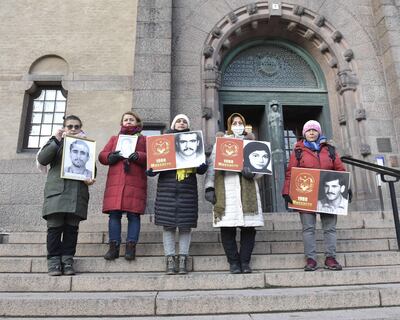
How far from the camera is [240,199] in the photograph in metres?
4.28

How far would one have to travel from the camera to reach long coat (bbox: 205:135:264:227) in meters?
4.12

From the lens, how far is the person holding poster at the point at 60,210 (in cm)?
404

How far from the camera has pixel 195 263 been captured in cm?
438

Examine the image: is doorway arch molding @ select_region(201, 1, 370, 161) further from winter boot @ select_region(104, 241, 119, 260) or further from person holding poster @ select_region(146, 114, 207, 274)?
winter boot @ select_region(104, 241, 119, 260)

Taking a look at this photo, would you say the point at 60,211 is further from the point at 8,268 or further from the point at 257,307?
the point at 257,307

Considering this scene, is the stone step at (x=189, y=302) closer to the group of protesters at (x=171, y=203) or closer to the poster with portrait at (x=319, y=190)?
the group of protesters at (x=171, y=203)

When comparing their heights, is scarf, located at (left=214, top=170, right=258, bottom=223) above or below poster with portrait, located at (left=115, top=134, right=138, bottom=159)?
below

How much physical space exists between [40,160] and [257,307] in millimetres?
2956

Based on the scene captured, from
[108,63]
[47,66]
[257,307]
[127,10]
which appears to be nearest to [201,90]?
[108,63]

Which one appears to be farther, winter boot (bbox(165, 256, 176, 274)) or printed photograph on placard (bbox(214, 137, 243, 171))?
printed photograph on placard (bbox(214, 137, 243, 171))

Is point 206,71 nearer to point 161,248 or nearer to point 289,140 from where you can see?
point 289,140

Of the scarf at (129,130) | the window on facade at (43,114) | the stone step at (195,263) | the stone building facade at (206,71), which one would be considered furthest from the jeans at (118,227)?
the window on facade at (43,114)

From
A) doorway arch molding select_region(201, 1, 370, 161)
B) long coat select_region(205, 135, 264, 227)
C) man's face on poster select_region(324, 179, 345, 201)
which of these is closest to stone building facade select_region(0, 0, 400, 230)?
doorway arch molding select_region(201, 1, 370, 161)

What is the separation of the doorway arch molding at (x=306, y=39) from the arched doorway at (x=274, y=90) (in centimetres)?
43
